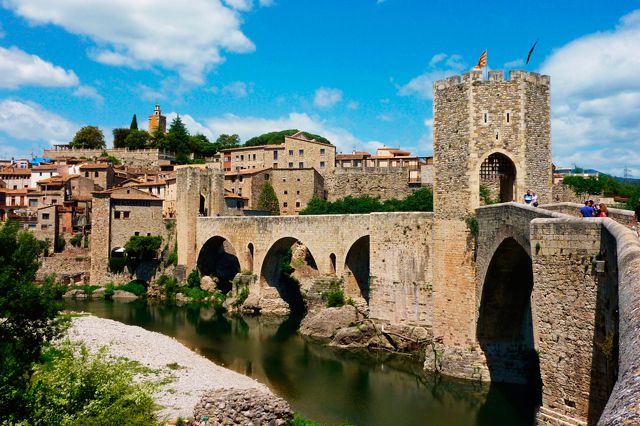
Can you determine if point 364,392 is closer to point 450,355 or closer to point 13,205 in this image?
point 450,355

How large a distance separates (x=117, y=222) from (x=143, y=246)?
129 inches

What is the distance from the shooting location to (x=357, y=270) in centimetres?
3139

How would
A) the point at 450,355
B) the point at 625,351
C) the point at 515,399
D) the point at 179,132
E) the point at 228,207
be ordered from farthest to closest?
the point at 179,132 → the point at 228,207 → the point at 450,355 → the point at 515,399 → the point at 625,351

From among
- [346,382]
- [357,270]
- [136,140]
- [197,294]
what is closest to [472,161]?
[346,382]

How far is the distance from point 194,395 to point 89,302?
1028 inches

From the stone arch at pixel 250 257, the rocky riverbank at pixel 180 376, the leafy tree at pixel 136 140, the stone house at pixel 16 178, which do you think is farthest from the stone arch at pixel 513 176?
the leafy tree at pixel 136 140

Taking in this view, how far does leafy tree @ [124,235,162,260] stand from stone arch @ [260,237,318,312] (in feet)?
39.0

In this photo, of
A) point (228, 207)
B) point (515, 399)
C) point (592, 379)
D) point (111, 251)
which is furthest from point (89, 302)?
point (592, 379)

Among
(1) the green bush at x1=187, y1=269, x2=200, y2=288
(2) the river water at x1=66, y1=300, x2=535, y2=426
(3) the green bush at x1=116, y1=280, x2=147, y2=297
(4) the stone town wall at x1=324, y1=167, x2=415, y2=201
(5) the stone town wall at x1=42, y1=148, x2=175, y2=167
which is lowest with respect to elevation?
(2) the river water at x1=66, y1=300, x2=535, y2=426

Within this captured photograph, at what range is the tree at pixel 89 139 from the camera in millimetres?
87688

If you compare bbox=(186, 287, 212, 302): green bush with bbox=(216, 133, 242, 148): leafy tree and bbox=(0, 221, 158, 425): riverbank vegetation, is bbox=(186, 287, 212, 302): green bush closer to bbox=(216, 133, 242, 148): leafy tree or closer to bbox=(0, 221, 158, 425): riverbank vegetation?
bbox=(0, 221, 158, 425): riverbank vegetation

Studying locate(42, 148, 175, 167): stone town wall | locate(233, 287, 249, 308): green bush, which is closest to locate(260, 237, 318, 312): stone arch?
locate(233, 287, 249, 308): green bush

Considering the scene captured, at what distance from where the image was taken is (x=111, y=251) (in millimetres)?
45875

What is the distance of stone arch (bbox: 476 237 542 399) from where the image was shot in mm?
18734
